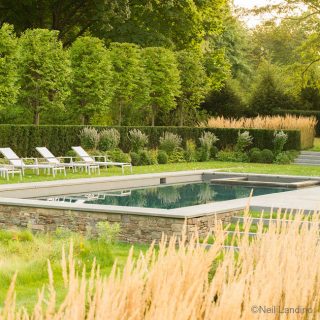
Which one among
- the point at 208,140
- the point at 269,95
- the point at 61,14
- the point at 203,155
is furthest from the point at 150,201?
the point at 269,95

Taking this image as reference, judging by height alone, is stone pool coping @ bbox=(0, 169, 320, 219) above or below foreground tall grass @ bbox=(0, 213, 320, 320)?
below

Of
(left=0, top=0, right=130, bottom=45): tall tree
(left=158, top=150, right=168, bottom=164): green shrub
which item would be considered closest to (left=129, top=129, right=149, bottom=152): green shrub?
(left=158, top=150, right=168, bottom=164): green shrub

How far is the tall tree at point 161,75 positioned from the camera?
2917 cm

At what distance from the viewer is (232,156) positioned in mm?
28125

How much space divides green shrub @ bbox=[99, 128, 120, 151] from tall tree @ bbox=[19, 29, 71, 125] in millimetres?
1594

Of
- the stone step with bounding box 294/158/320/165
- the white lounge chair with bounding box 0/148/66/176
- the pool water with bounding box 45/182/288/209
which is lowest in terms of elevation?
the pool water with bounding box 45/182/288/209

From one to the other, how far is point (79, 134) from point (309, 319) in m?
21.4

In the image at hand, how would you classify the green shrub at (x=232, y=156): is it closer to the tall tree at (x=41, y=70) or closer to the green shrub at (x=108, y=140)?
the green shrub at (x=108, y=140)

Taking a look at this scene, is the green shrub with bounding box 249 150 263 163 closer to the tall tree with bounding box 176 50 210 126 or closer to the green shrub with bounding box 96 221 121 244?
the tall tree with bounding box 176 50 210 126

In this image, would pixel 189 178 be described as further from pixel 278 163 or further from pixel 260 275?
pixel 260 275

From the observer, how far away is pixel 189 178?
21.0 m

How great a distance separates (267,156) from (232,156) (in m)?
1.36

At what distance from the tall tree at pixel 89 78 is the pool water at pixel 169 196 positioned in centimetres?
689

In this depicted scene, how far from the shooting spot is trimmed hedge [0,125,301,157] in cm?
2183
